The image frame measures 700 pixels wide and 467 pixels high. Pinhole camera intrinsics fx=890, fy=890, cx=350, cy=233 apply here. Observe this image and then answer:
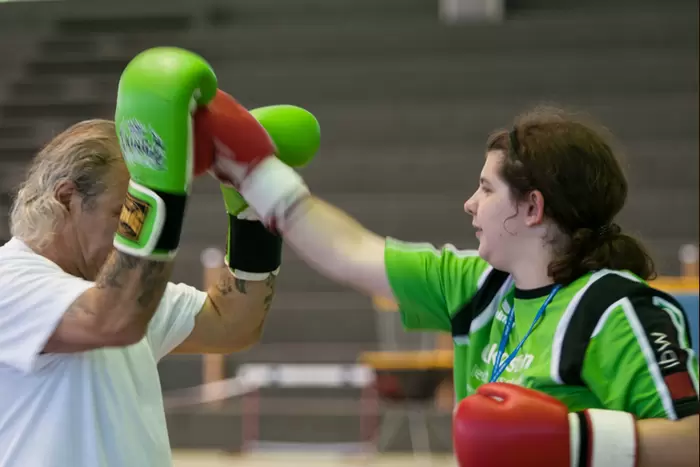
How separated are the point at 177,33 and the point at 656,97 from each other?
434 cm

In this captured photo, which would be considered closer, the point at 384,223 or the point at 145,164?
the point at 145,164

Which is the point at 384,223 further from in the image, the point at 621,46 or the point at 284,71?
the point at 621,46

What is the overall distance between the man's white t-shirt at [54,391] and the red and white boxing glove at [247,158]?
0.82ft

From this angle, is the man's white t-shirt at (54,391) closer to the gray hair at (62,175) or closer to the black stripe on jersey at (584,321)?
the gray hair at (62,175)

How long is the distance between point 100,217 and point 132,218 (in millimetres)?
186

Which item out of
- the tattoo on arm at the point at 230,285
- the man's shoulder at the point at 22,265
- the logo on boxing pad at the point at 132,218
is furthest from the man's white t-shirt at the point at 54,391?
the tattoo on arm at the point at 230,285

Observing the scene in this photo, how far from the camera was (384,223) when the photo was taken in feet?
20.9

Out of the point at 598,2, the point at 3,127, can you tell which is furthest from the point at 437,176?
the point at 3,127

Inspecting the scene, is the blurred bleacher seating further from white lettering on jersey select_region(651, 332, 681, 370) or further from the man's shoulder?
white lettering on jersey select_region(651, 332, 681, 370)

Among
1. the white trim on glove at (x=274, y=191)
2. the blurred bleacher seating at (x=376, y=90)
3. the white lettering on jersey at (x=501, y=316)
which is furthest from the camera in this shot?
the blurred bleacher seating at (x=376, y=90)

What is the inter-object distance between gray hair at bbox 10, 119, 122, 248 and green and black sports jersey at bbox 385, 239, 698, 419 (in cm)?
45

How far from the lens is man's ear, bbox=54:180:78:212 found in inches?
51.3

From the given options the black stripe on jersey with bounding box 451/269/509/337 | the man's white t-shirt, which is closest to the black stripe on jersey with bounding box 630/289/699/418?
the black stripe on jersey with bounding box 451/269/509/337

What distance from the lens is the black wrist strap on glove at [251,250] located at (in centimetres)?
144
